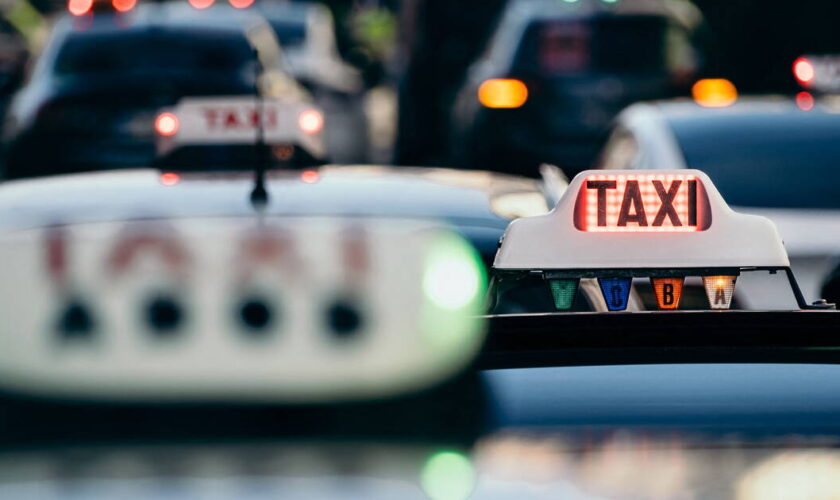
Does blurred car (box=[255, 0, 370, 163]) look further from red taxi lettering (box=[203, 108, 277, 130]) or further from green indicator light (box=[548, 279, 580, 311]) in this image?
green indicator light (box=[548, 279, 580, 311])

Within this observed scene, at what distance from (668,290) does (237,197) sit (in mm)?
1066

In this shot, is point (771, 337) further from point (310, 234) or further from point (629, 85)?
point (629, 85)

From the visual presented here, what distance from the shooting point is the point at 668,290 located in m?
3.18

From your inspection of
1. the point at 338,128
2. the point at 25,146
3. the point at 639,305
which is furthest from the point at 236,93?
the point at 639,305

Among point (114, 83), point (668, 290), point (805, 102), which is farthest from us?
point (114, 83)

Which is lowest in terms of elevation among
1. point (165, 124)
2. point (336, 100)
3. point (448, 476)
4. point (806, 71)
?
point (448, 476)

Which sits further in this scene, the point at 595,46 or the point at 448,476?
the point at 595,46

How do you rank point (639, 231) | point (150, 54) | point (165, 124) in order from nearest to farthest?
point (639, 231), point (165, 124), point (150, 54)

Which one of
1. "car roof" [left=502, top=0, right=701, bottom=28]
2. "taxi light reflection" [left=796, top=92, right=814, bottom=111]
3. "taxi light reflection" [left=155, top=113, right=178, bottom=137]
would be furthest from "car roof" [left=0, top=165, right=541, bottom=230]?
"car roof" [left=502, top=0, right=701, bottom=28]

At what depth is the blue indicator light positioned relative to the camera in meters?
3.15

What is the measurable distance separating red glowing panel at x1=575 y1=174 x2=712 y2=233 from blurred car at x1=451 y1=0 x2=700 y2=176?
9564 mm

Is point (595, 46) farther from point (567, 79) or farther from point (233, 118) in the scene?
point (233, 118)

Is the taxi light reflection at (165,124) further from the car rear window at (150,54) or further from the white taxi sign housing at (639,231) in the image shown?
the car rear window at (150,54)

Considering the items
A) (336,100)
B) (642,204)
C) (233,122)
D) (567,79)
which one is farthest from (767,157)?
(336,100)
